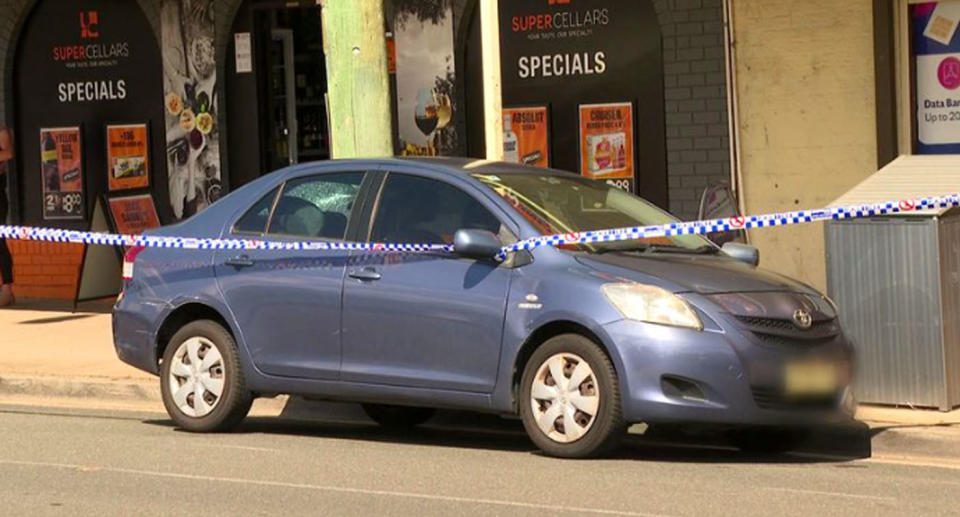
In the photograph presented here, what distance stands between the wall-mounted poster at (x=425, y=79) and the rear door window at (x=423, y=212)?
621 cm

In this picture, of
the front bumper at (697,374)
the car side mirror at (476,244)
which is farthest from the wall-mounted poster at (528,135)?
the front bumper at (697,374)

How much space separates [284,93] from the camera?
17.1 meters

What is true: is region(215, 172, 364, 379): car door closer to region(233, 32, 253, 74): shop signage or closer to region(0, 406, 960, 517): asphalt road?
region(0, 406, 960, 517): asphalt road

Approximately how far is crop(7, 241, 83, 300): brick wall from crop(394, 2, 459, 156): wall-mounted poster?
13.0 ft

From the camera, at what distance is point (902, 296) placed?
9523 millimetres

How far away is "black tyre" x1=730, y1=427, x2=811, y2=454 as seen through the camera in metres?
9.02

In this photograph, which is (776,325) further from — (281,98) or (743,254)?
(281,98)

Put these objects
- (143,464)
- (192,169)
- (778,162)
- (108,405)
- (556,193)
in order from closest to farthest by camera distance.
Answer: (143,464) < (556,193) < (108,405) < (778,162) < (192,169)

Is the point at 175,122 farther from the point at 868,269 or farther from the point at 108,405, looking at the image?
the point at 868,269

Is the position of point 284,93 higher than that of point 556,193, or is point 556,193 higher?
point 284,93

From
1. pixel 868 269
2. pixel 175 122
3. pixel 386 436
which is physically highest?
pixel 175 122

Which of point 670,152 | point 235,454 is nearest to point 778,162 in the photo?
point 670,152

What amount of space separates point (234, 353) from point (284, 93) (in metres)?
7.79

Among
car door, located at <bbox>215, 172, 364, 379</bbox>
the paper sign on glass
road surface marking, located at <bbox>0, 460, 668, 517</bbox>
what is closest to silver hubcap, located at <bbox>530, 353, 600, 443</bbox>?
road surface marking, located at <bbox>0, 460, 668, 517</bbox>
